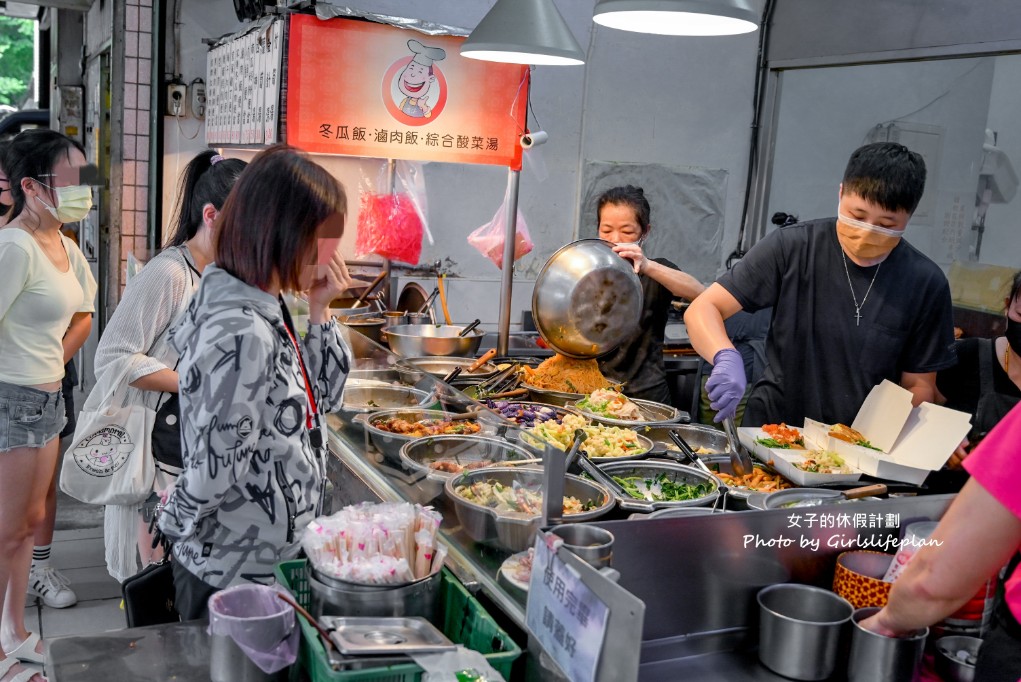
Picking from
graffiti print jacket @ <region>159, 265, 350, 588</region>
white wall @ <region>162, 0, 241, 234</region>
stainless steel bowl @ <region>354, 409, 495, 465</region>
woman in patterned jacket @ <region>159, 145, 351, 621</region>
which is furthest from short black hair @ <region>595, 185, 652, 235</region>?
white wall @ <region>162, 0, 241, 234</region>

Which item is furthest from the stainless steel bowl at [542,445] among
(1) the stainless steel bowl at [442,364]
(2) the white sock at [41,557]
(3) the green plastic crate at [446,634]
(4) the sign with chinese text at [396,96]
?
(2) the white sock at [41,557]

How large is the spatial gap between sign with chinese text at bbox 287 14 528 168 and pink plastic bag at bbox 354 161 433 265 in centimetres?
84

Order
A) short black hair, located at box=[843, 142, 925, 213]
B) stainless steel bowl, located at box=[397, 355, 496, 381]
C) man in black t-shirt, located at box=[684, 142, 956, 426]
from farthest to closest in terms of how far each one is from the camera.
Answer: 1. stainless steel bowl, located at box=[397, 355, 496, 381]
2. man in black t-shirt, located at box=[684, 142, 956, 426]
3. short black hair, located at box=[843, 142, 925, 213]

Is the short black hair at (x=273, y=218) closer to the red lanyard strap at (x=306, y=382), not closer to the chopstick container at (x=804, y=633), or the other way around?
the red lanyard strap at (x=306, y=382)

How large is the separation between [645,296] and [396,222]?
1593 mm

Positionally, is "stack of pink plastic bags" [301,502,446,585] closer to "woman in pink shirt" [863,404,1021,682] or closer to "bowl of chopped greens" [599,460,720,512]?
"bowl of chopped greens" [599,460,720,512]

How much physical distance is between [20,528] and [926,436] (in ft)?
10.8

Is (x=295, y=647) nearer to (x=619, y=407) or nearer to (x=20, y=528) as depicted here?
(x=619, y=407)

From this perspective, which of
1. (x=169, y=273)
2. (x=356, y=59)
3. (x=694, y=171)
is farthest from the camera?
(x=694, y=171)

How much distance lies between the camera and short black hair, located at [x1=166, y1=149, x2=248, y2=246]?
2.97 metres

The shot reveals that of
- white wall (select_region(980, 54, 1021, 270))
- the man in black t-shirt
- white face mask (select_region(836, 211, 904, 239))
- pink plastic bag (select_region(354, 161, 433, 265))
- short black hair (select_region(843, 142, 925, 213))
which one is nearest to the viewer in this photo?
short black hair (select_region(843, 142, 925, 213))

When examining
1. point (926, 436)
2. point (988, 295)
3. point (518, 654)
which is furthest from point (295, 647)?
point (988, 295)

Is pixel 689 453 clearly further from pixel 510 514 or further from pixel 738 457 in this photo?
pixel 510 514

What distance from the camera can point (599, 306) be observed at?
3.37 metres
